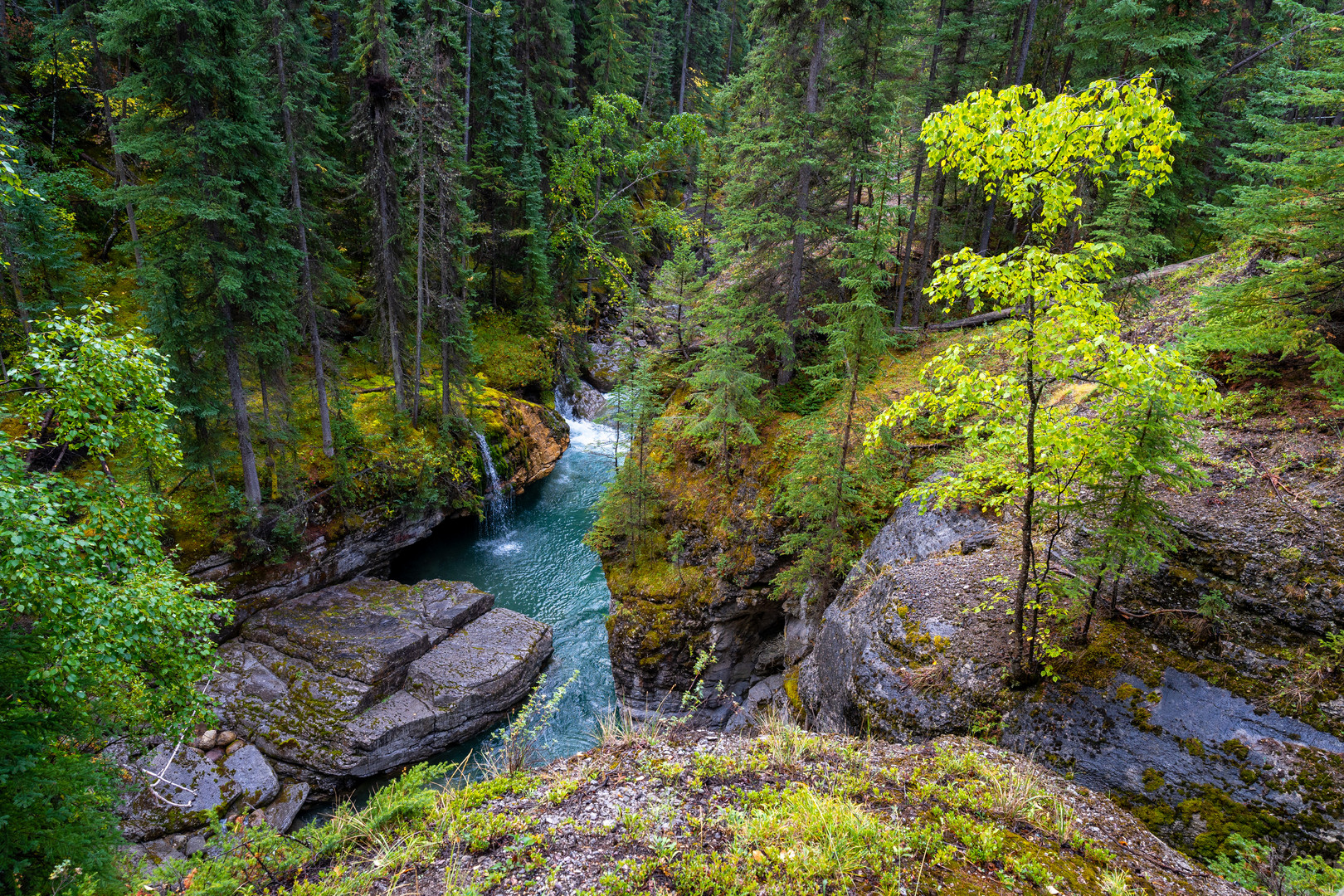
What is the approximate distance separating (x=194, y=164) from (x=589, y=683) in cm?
1666

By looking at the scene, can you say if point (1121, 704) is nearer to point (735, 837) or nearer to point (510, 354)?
point (735, 837)

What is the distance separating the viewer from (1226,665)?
5754 mm

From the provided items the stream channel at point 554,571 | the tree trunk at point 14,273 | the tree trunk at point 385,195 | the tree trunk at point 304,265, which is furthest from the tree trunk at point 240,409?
the tree trunk at point 385,195

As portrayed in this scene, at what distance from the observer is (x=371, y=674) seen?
13562 millimetres

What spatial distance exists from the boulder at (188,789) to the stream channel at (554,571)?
3666mm

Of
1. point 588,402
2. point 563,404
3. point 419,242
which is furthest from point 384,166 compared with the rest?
point 588,402

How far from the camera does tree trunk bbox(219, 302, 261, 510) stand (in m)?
14.0

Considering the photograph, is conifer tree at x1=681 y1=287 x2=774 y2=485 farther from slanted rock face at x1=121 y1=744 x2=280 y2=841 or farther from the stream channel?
slanted rock face at x1=121 y1=744 x2=280 y2=841

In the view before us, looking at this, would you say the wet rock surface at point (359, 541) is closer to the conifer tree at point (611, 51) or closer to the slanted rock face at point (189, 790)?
the slanted rock face at point (189, 790)

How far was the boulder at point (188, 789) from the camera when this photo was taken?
10000 millimetres

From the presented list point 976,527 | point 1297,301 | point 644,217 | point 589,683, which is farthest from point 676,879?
point 644,217

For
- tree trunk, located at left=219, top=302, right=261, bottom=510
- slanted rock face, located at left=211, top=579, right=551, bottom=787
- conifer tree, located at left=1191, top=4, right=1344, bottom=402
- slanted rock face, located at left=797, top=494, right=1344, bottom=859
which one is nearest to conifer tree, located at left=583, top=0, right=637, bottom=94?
tree trunk, located at left=219, top=302, right=261, bottom=510

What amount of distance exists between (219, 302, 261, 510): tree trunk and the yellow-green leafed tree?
649 inches

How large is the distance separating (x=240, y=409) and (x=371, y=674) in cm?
819
